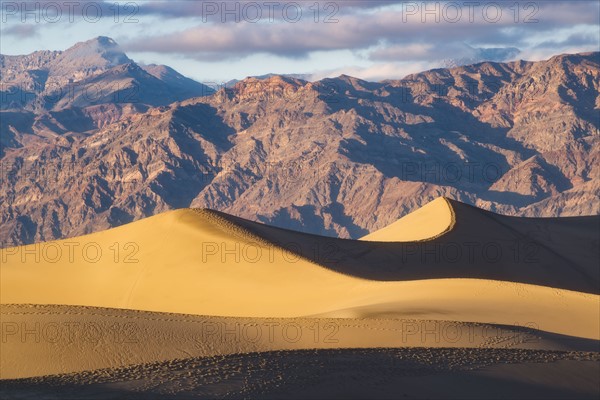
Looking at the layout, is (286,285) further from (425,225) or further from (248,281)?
(425,225)

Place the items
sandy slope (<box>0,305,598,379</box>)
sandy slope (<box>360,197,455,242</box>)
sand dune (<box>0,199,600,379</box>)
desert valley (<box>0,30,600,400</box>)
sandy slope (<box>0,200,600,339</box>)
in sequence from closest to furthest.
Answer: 1. desert valley (<box>0,30,600,400</box>)
2. sandy slope (<box>0,305,598,379</box>)
3. sand dune (<box>0,199,600,379</box>)
4. sandy slope (<box>0,200,600,339</box>)
5. sandy slope (<box>360,197,455,242</box>)

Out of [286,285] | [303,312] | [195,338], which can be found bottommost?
[303,312]

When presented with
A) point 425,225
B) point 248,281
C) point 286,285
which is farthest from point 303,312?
point 425,225

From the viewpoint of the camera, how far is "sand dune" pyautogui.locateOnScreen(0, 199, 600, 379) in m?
23.4

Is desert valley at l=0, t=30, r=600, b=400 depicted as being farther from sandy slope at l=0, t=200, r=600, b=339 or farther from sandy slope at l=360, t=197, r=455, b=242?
sandy slope at l=360, t=197, r=455, b=242

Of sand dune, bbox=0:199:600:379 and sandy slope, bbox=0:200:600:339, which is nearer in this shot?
sand dune, bbox=0:199:600:379

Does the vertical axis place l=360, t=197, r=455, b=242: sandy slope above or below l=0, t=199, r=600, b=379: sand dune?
above

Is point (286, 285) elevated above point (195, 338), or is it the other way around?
point (195, 338)

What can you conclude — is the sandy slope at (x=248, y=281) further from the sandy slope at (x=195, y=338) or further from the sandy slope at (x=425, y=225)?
the sandy slope at (x=195, y=338)

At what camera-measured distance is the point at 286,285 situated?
130ft

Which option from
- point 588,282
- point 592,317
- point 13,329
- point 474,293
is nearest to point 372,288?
point 474,293

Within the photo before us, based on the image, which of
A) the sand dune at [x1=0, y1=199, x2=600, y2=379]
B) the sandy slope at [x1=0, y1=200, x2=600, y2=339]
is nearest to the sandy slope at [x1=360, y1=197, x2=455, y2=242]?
the sand dune at [x1=0, y1=199, x2=600, y2=379]

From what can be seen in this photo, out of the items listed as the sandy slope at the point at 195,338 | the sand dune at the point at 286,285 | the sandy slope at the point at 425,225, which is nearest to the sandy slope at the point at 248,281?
the sand dune at the point at 286,285

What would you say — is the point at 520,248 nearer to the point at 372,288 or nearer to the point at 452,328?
the point at 372,288
